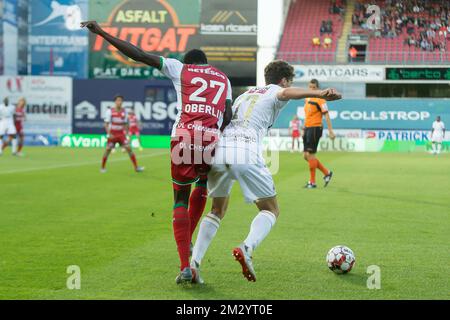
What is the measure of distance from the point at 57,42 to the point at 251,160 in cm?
3802

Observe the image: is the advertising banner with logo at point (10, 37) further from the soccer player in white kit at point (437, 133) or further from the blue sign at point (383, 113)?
the soccer player in white kit at point (437, 133)

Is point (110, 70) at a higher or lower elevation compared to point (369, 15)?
lower

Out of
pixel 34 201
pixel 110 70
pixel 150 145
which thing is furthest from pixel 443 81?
pixel 34 201

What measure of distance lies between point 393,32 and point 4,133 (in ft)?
69.8

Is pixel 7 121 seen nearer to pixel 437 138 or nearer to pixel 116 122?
pixel 116 122

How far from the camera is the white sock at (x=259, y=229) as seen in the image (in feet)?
19.0

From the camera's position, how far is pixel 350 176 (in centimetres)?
1852

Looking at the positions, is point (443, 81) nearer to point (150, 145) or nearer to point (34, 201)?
point (150, 145)

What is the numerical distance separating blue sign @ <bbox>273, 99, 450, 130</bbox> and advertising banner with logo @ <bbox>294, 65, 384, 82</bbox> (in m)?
1.28

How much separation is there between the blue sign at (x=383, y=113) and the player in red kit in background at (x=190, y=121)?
Answer: 32184 mm

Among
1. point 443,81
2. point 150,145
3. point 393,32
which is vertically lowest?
point 150,145

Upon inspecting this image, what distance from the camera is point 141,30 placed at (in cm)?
4181

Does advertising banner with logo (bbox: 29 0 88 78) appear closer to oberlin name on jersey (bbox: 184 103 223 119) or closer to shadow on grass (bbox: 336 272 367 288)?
oberlin name on jersey (bbox: 184 103 223 119)

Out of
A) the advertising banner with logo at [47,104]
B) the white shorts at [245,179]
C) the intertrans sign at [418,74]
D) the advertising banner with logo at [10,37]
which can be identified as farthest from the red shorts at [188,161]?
the advertising banner with logo at [10,37]
